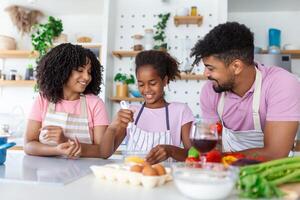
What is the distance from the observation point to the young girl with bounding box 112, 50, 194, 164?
144 cm

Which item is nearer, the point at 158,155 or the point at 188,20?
the point at 158,155

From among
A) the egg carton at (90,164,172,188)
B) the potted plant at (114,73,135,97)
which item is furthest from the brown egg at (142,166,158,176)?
the potted plant at (114,73,135,97)

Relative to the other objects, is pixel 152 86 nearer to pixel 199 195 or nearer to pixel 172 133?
pixel 172 133

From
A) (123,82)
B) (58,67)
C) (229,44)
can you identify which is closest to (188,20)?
(123,82)

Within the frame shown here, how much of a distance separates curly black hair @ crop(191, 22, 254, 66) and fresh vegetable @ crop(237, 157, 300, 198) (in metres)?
0.65

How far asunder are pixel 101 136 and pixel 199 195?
823mm

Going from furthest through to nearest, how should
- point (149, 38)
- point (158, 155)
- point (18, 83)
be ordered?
point (18, 83)
point (149, 38)
point (158, 155)

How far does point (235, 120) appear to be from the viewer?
1.48 metres

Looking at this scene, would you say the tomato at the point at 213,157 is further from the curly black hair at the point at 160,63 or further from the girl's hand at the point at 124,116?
the curly black hair at the point at 160,63

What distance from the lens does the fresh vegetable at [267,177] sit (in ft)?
2.09

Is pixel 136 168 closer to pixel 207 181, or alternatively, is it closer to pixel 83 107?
pixel 207 181

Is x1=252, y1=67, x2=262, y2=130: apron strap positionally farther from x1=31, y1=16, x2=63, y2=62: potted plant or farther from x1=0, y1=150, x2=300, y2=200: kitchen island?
x1=31, y1=16, x2=63, y2=62: potted plant

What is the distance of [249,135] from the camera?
1.44 metres

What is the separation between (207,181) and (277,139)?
2.31 feet
